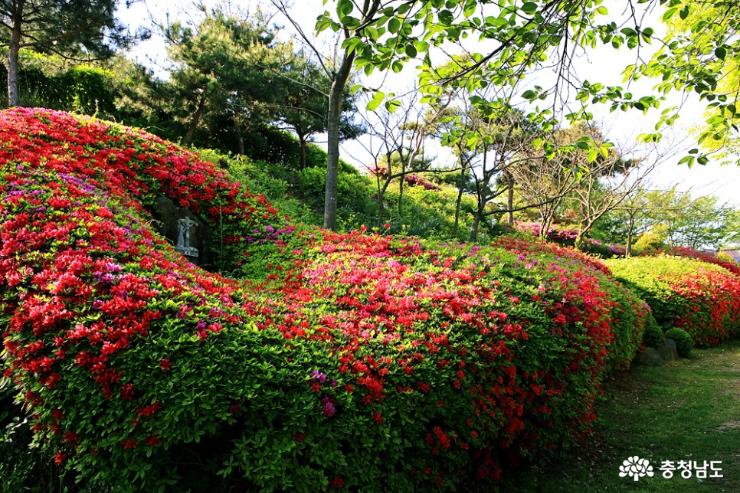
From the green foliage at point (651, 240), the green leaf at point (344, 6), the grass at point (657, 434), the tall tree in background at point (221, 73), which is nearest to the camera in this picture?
the green leaf at point (344, 6)

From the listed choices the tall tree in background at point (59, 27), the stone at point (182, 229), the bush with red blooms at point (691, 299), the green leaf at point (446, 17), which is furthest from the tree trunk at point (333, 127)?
the tall tree in background at point (59, 27)

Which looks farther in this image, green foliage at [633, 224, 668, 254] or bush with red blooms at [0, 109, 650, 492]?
green foliage at [633, 224, 668, 254]

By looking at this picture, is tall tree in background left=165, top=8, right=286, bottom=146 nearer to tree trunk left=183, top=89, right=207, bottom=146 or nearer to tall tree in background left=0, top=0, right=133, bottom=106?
tree trunk left=183, top=89, right=207, bottom=146

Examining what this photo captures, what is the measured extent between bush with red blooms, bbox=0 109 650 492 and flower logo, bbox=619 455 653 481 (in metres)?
0.45

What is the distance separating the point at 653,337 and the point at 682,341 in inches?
32.6

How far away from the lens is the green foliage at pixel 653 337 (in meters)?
8.02

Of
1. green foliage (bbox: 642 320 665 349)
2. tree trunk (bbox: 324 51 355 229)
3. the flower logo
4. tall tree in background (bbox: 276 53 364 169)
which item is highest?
tall tree in background (bbox: 276 53 364 169)

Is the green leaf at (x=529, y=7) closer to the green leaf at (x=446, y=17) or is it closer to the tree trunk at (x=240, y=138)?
the green leaf at (x=446, y=17)

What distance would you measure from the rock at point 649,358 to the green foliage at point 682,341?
91 cm

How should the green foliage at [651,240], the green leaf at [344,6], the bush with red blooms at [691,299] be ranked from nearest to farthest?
the green leaf at [344,6], the bush with red blooms at [691,299], the green foliage at [651,240]

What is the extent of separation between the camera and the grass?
3617mm

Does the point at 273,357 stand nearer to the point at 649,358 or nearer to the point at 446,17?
the point at 446,17

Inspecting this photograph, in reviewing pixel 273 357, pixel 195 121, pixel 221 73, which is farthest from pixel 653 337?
pixel 195 121

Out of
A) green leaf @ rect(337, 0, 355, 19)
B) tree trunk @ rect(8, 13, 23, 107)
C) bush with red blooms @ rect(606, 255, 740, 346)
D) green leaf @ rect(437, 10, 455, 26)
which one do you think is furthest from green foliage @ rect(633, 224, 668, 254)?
tree trunk @ rect(8, 13, 23, 107)
